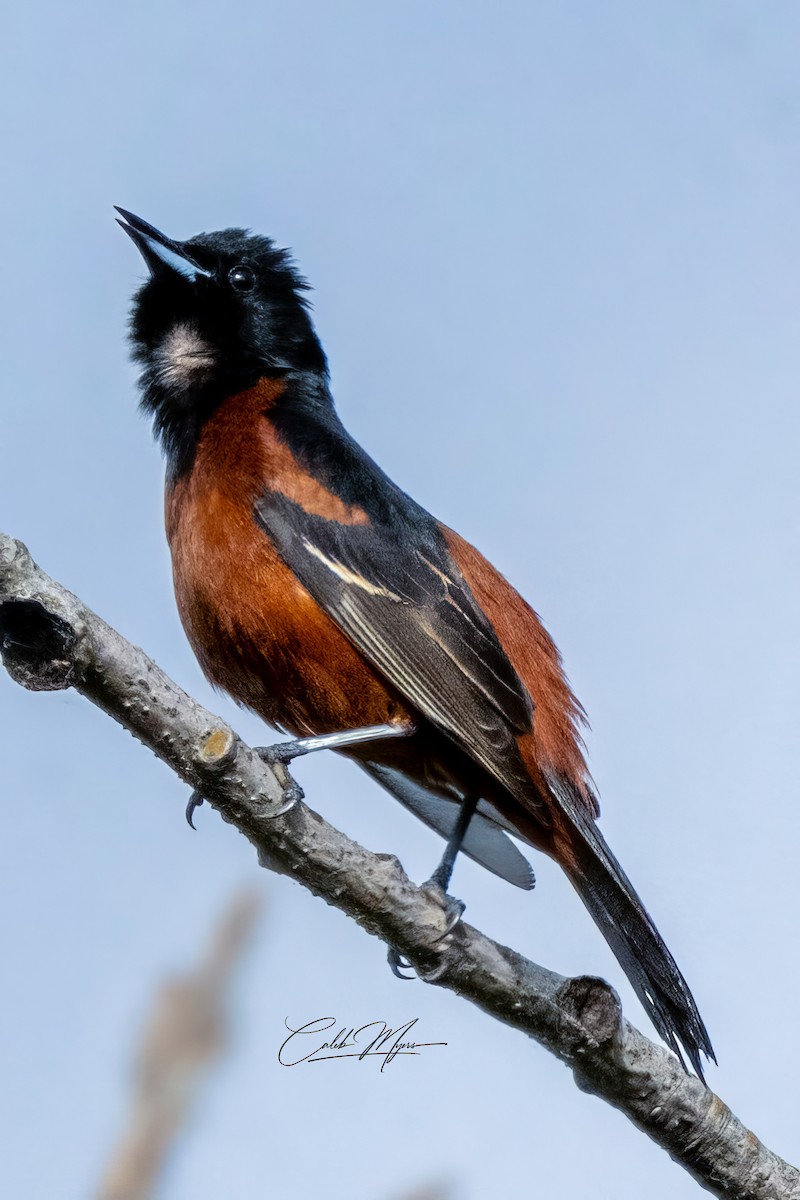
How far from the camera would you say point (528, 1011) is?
3.80 metres

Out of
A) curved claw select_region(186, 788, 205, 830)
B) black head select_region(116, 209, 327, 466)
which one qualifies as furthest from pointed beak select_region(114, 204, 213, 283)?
curved claw select_region(186, 788, 205, 830)

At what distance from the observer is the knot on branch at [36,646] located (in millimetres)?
2924

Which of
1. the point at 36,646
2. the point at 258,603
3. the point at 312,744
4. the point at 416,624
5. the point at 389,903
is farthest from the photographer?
the point at 416,624

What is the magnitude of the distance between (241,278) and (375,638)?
2018mm

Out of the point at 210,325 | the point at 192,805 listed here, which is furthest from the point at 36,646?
the point at 210,325

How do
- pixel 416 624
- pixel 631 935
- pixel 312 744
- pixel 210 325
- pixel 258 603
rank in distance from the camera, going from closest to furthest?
pixel 312 744 < pixel 631 935 < pixel 258 603 < pixel 416 624 < pixel 210 325

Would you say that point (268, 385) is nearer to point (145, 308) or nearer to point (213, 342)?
point (213, 342)

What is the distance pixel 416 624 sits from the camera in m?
4.68

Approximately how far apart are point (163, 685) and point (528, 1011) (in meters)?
1.53

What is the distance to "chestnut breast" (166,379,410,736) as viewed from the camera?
4512mm

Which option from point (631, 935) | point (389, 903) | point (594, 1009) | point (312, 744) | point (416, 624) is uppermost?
point (416, 624)

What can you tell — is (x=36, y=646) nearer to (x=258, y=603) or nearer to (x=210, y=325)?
(x=258, y=603)

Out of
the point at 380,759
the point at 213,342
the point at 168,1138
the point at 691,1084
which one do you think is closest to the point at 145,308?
the point at 213,342

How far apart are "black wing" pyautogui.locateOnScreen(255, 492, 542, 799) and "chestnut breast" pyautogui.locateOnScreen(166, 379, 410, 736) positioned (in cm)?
6
